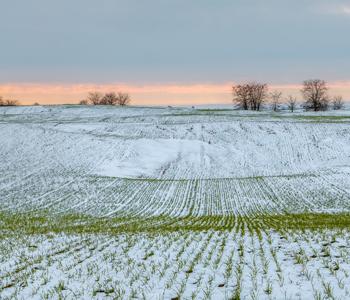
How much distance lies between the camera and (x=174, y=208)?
32062mm

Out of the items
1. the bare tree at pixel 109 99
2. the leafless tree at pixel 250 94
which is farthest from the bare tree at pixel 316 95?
the bare tree at pixel 109 99

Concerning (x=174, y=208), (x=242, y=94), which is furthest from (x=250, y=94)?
(x=174, y=208)

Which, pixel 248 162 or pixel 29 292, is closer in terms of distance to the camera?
pixel 29 292

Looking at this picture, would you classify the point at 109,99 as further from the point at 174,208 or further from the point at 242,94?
the point at 174,208

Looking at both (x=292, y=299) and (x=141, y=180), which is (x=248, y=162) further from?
(x=292, y=299)

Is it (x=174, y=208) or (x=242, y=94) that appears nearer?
(x=174, y=208)

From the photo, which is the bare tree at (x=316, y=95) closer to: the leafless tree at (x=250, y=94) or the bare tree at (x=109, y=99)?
the leafless tree at (x=250, y=94)

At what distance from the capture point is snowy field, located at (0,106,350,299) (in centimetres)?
859

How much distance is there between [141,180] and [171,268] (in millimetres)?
36877

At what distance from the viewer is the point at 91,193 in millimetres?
37938

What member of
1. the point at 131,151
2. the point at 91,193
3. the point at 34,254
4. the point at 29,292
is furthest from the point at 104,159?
the point at 29,292

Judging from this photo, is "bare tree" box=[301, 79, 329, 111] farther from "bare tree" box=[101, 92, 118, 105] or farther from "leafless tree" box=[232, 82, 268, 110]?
"bare tree" box=[101, 92, 118, 105]

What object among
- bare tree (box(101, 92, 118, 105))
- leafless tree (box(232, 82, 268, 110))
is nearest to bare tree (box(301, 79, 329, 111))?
leafless tree (box(232, 82, 268, 110))

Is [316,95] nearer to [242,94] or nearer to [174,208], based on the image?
[242,94]
